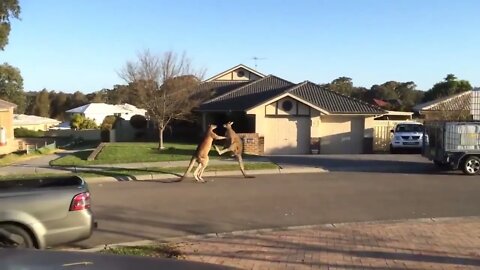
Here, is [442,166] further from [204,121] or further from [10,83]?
[10,83]

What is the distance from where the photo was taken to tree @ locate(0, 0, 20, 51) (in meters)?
24.2

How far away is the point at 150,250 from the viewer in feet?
24.2

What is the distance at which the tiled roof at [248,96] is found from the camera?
34.3 m

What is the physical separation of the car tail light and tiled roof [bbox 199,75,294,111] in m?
25.2

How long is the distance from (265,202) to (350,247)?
4705 millimetres

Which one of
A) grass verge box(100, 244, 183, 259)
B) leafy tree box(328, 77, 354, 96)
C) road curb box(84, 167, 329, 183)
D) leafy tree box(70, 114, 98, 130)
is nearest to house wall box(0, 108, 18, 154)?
leafy tree box(70, 114, 98, 130)

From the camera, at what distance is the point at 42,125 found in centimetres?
7275

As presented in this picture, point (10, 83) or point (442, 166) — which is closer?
point (442, 166)

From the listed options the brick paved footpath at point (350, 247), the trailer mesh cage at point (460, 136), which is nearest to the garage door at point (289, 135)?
the trailer mesh cage at point (460, 136)

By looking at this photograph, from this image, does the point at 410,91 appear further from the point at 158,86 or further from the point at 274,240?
the point at 274,240

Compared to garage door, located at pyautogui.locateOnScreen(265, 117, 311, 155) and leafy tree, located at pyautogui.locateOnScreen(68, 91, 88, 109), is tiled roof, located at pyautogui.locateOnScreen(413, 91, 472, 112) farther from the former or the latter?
leafy tree, located at pyautogui.locateOnScreen(68, 91, 88, 109)

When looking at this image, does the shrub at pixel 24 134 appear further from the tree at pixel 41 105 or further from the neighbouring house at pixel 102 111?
the tree at pixel 41 105

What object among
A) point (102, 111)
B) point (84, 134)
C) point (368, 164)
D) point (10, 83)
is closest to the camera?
point (368, 164)

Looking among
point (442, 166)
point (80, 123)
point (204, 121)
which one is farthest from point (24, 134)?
point (442, 166)
